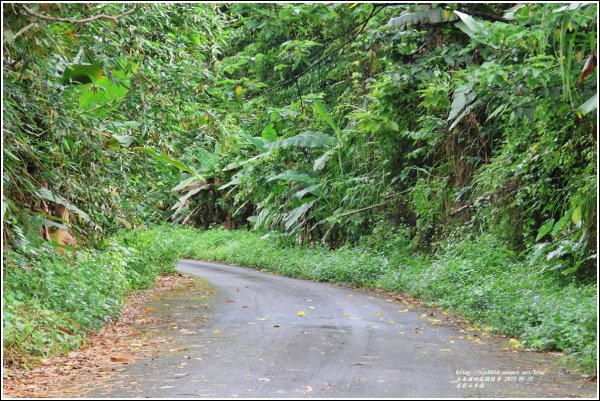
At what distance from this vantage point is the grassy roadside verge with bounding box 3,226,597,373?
876 cm

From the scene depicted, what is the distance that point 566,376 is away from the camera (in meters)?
7.80

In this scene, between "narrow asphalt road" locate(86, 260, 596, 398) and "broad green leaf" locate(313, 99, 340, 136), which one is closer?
"narrow asphalt road" locate(86, 260, 596, 398)

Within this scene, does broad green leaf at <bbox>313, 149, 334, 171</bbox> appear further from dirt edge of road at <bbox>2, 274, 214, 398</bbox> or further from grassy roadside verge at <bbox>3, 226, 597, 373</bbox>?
dirt edge of road at <bbox>2, 274, 214, 398</bbox>

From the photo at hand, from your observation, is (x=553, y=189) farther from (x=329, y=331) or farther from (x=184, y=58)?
(x=184, y=58)

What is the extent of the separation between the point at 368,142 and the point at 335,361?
1269cm

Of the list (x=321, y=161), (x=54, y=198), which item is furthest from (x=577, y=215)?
(x=321, y=161)

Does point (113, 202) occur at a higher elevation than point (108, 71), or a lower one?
lower

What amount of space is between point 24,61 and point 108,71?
3.29 ft

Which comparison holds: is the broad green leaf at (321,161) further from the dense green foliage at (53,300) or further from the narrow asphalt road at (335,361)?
the narrow asphalt road at (335,361)

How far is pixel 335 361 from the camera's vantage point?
8.32 m

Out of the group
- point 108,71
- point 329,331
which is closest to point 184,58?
point 108,71

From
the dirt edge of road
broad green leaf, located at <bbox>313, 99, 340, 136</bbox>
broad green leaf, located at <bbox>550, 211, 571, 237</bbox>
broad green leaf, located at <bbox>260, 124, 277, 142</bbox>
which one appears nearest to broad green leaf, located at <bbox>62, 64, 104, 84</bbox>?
the dirt edge of road

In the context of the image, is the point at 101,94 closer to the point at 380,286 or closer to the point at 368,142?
the point at 380,286

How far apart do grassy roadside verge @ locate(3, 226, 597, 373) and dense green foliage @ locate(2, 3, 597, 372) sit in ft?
0.18
